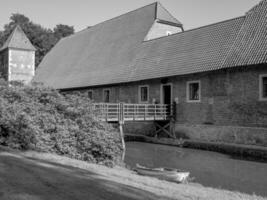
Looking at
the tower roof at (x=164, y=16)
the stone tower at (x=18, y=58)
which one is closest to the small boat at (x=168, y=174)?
the tower roof at (x=164, y=16)

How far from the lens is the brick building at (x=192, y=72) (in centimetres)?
1709

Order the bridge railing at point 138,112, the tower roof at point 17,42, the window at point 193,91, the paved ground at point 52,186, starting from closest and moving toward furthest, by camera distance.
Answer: the paved ground at point 52,186, the bridge railing at point 138,112, the window at point 193,91, the tower roof at point 17,42

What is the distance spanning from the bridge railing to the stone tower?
27.1 m

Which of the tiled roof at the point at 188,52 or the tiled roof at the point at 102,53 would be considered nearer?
the tiled roof at the point at 188,52

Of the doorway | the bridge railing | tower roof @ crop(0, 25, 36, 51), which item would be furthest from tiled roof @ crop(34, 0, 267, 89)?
tower roof @ crop(0, 25, 36, 51)

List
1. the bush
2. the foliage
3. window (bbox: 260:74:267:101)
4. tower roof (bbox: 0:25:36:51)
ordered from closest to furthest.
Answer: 1. the bush
2. window (bbox: 260:74:267:101)
3. tower roof (bbox: 0:25:36:51)
4. the foliage

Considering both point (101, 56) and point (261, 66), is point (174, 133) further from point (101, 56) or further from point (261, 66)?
point (101, 56)

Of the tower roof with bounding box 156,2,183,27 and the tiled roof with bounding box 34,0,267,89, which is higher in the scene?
the tower roof with bounding box 156,2,183,27

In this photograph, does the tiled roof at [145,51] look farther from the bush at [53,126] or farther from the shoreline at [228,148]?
the bush at [53,126]

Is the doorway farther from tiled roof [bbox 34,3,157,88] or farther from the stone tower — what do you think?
the stone tower

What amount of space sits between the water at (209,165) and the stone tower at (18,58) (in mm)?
29845

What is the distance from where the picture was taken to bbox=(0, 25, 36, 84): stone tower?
44.3m

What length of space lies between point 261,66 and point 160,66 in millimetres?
7569

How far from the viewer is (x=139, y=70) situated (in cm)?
2400
